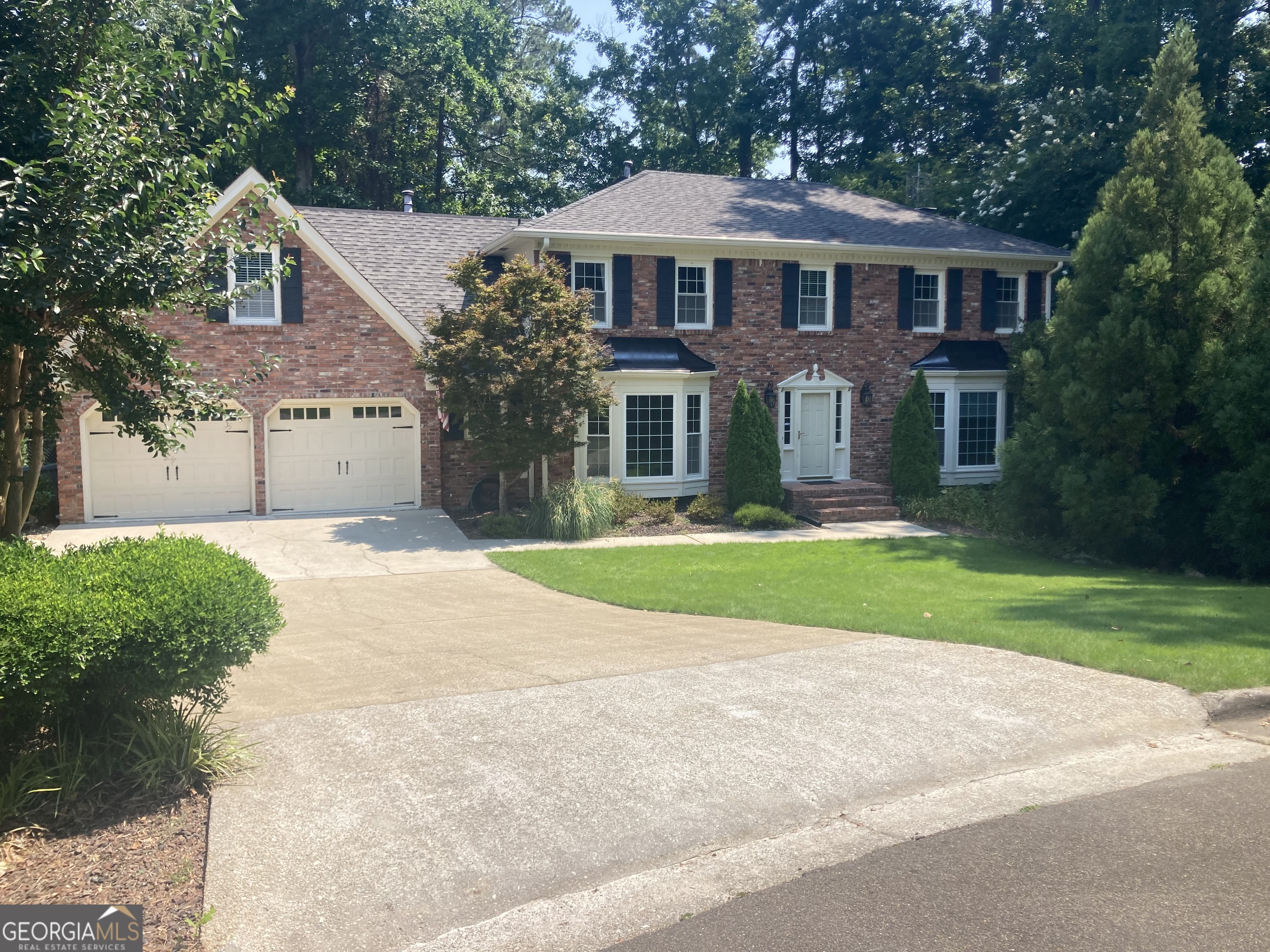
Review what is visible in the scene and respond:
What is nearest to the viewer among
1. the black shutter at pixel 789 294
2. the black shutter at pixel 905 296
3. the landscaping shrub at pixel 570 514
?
the landscaping shrub at pixel 570 514

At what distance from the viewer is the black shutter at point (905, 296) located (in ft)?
77.3

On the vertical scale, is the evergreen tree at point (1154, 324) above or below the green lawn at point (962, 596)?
above

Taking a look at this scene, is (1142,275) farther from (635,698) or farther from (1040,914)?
(1040,914)

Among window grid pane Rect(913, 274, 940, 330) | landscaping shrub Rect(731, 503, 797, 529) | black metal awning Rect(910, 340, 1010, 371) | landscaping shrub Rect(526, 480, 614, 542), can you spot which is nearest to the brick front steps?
landscaping shrub Rect(731, 503, 797, 529)

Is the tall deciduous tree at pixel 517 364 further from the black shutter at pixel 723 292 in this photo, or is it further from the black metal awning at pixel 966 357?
the black metal awning at pixel 966 357

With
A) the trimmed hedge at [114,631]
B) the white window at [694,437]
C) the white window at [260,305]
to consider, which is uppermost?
the white window at [260,305]

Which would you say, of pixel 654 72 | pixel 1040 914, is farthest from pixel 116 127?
pixel 654 72

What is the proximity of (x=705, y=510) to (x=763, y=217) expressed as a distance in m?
7.74

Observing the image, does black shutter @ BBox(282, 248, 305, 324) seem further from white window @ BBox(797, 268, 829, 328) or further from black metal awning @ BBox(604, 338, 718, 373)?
white window @ BBox(797, 268, 829, 328)

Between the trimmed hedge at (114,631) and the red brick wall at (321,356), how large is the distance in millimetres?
13860

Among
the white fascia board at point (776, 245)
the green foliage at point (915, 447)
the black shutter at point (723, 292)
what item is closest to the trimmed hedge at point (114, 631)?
the white fascia board at point (776, 245)

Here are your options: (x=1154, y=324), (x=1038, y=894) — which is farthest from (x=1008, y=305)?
(x=1038, y=894)

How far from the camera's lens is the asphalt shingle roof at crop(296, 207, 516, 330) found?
72.7 feet

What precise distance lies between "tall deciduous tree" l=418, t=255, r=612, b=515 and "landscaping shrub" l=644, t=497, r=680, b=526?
2.53 m
